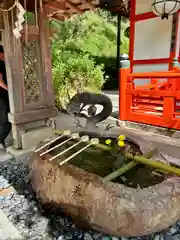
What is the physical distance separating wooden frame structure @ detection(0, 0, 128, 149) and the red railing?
142cm

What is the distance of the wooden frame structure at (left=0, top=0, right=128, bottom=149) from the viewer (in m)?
3.11

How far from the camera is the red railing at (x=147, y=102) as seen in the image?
360cm

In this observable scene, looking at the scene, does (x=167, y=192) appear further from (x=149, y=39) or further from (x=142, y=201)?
(x=149, y=39)

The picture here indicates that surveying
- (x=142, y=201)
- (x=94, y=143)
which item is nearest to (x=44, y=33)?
(x=94, y=143)

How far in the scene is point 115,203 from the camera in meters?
1.54

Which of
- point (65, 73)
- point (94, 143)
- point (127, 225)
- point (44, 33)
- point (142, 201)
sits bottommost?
point (127, 225)

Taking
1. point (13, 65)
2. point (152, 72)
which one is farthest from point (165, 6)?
point (13, 65)

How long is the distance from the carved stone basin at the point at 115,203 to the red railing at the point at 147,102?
216 cm

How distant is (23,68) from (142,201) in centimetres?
271

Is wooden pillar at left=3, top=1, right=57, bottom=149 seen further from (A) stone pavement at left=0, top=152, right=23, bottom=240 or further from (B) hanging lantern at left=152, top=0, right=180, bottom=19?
(B) hanging lantern at left=152, top=0, right=180, bottom=19

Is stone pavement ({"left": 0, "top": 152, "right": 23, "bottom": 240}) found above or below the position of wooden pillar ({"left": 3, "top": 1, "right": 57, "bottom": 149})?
below

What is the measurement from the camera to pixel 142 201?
59.7 inches

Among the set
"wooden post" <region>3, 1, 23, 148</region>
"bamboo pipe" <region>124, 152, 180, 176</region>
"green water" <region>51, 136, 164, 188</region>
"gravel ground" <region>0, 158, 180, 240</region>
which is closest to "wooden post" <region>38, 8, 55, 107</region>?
"wooden post" <region>3, 1, 23, 148</region>

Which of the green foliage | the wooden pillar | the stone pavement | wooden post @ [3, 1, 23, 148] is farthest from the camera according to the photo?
the green foliage
